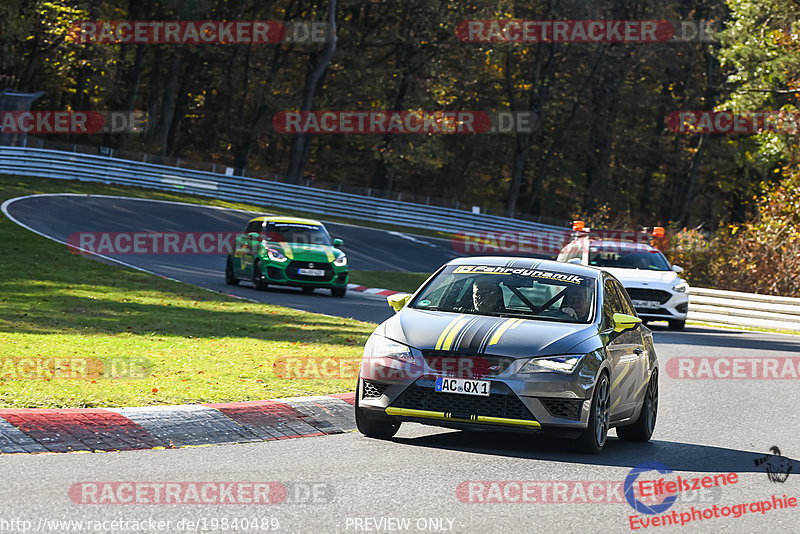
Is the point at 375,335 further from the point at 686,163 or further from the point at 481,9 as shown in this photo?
the point at 686,163

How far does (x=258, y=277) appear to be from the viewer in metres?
24.3

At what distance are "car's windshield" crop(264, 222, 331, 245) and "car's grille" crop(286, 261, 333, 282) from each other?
2.73 feet

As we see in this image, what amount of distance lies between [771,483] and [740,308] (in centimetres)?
1948

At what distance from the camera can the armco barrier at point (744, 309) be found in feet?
85.4

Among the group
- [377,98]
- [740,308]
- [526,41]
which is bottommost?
[740,308]

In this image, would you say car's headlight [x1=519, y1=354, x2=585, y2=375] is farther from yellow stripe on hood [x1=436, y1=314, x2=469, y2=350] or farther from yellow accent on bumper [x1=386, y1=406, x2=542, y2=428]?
yellow stripe on hood [x1=436, y1=314, x2=469, y2=350]

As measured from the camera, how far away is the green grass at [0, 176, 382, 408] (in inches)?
374

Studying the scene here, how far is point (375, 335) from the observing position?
29.3 ft

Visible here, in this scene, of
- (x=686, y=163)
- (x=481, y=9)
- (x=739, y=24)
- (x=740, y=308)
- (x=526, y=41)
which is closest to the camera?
(x=740, y=308)

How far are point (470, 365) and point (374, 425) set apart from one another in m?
0.99

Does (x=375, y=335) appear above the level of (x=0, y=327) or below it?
above

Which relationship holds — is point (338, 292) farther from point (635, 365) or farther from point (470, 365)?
point (470, 365)

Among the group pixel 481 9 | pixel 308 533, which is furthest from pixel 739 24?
pixel 308 533

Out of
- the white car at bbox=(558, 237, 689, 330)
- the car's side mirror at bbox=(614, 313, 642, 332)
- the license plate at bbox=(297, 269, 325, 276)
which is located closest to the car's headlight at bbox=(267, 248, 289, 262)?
the license plate at bbox=(297, 269, 325, 276)
